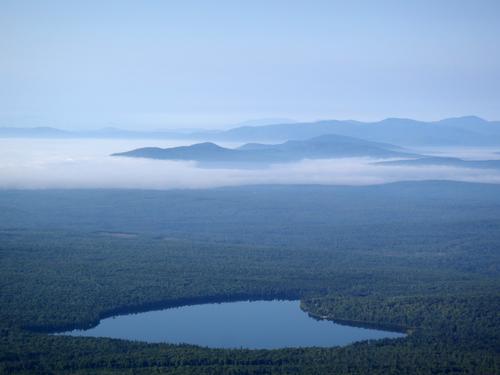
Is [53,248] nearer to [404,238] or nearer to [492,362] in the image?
[404,238]

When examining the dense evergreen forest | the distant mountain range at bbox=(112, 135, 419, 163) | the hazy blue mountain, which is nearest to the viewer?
the dense evergreen forest

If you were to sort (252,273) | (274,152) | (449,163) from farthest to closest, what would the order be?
(274,152)
(449,163)
(252,273)

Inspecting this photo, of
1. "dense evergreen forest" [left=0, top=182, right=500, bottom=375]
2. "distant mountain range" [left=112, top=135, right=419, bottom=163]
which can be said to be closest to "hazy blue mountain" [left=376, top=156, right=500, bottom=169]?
"distant mountain range" [left=112, top=135, right=419, bottom=163]

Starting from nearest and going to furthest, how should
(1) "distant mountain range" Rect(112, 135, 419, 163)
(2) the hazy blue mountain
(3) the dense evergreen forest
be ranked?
(3) the dense evergreen forest → (1) "distant mountain range" Rect(112, 135, 419, 163) → (2) the hazy blue mountain

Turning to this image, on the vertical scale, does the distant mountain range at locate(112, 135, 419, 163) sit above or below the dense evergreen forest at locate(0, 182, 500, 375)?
above

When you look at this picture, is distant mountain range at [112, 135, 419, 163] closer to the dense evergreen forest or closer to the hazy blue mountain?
the hazy blue mountain

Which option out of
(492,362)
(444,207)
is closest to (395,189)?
(444,207)

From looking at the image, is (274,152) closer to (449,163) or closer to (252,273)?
(449,163)

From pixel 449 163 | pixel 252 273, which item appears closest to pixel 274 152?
pixel 449 163
